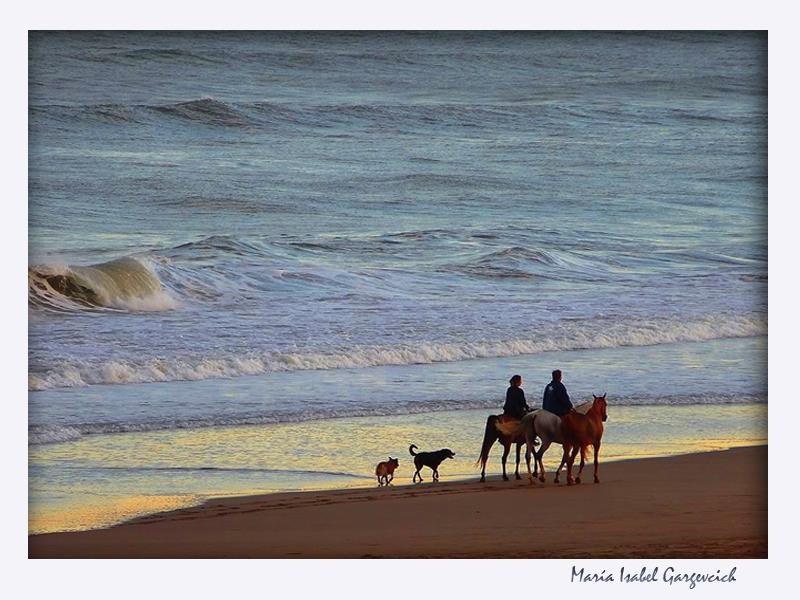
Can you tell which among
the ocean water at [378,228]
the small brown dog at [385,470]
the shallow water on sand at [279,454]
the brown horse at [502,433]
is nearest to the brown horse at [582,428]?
the brown horse at [502,433]

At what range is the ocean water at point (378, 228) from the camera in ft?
32.5

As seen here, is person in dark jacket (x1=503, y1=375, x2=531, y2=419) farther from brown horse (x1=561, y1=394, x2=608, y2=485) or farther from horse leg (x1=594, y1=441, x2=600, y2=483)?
horse leg (x1=594, y1=441, x2=600, y2=483)

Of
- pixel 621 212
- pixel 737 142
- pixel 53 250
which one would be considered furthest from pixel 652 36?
pixel 53 250

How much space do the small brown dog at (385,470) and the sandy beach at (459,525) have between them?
0.10 meters

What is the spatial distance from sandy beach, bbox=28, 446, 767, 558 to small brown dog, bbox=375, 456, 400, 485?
10 cm

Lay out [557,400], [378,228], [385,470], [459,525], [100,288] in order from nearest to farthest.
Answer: [459,525] → [557,400] → [385,470] → [100,288] → [378,228]

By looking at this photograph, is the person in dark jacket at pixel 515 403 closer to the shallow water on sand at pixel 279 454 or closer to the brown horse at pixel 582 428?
the brown horse at pixel 582 428

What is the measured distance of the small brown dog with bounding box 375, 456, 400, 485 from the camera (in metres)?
8.84

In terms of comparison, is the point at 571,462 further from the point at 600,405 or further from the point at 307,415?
the point at 307,415

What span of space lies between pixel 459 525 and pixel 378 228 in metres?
5.01

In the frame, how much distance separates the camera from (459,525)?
27.1ft

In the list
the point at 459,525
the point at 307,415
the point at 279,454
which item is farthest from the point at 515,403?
the point at 307,415

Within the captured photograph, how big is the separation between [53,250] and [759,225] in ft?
18.0

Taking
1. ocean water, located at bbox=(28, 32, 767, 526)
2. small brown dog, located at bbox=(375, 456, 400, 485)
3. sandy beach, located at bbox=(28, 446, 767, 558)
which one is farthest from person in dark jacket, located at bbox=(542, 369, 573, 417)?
ocean water, located at bbox=(28, 32, 767, 526)
